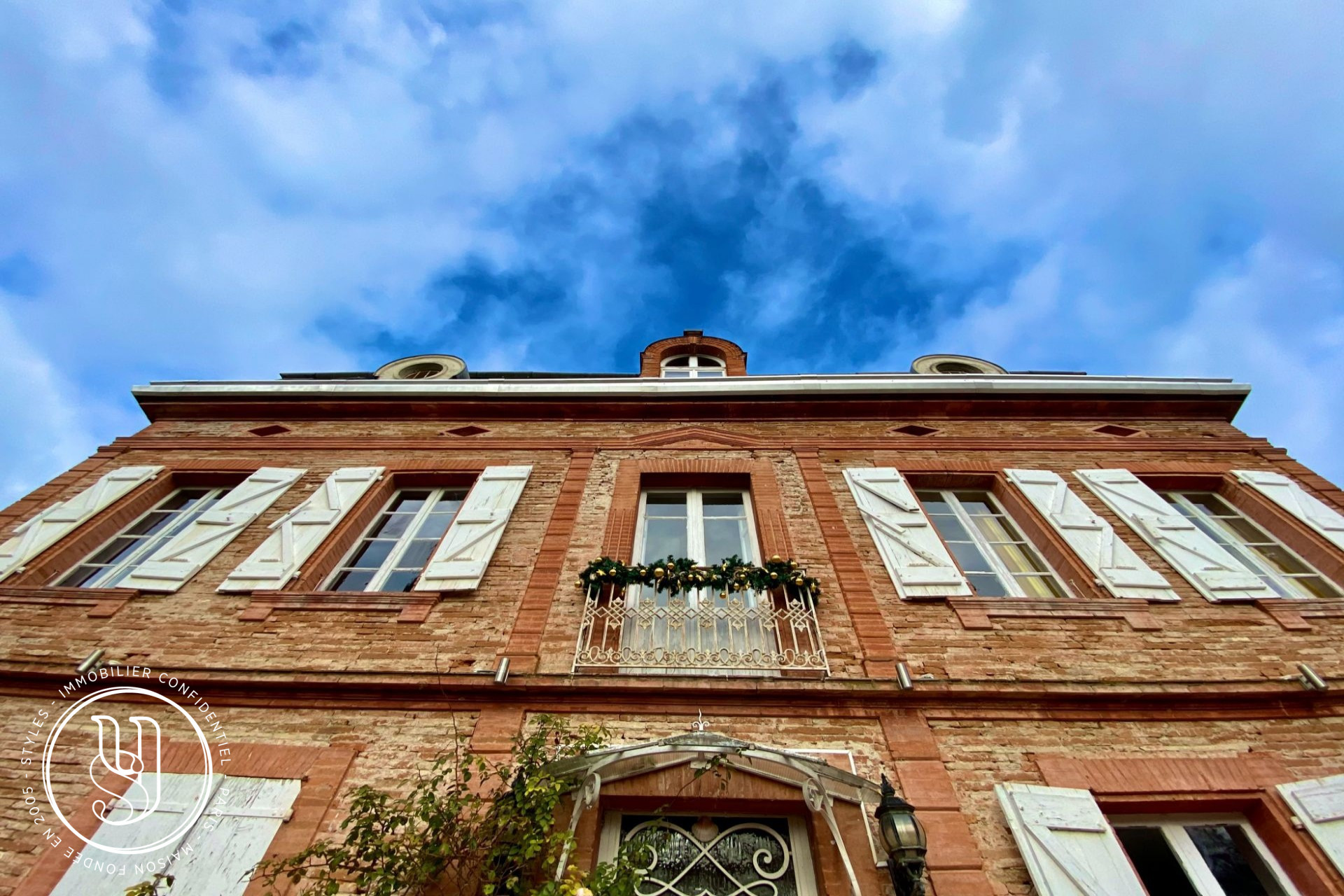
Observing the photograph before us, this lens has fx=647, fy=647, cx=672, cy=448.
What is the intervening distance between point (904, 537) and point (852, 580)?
73 cm

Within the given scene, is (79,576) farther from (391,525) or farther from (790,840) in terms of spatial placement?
(790,840)

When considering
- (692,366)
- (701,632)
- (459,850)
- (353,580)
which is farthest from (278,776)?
(692,366)

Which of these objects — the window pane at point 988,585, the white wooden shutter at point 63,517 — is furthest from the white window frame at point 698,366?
the white wooden shutter at point 63,517

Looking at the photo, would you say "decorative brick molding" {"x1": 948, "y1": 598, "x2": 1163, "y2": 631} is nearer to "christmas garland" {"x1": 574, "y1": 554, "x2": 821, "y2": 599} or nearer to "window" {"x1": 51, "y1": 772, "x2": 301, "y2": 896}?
"christmas garland" {"x1": 574, "y1": 554, "x2": 821, "y2": 599}

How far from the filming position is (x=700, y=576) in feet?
15.9

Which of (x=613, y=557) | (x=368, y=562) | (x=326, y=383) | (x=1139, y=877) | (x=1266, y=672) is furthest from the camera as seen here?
(x=326, y=383)

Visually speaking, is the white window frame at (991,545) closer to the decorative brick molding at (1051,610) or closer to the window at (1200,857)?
the decorative brick molding at (1051,610)

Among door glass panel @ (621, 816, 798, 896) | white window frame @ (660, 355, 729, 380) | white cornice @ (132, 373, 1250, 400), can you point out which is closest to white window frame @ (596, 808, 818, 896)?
door glass panel @ (621, 816, 798, 896)

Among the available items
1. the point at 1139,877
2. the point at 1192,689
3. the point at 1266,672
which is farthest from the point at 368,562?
the point at 1266,672

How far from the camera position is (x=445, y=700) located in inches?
163

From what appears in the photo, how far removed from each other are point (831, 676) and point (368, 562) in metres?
4.11

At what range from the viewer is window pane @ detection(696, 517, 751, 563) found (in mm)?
5746

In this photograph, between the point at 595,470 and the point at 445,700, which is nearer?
the point at 445,700

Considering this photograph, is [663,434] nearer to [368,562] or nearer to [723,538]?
[723,538]
